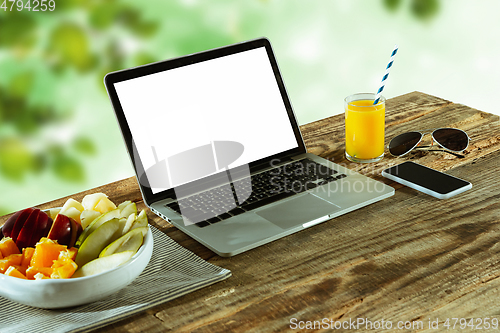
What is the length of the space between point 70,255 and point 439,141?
0.85 meters

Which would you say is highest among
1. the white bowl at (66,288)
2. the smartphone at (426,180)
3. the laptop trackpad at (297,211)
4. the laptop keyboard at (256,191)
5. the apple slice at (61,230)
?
the apple slice at (61,230)

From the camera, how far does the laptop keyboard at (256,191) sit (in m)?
0.95

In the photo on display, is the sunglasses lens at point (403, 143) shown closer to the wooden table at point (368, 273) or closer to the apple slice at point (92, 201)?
the wooden table at point (368, 273)

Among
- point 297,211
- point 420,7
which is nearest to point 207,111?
point 297,211

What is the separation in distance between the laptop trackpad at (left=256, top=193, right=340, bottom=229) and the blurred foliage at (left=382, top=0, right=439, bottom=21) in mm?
2051

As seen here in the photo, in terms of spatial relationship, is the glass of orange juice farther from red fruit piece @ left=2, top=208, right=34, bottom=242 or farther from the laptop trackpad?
red fruit piece @ left=2, top=208, right=34, bottom=242

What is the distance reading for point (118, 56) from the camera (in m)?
2.23

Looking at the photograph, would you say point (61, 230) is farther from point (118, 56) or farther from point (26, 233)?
point (118, 56)

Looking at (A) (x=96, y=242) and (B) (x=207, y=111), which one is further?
(B) (x=207, y=111)

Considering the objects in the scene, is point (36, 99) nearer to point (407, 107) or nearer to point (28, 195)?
point (28, 195)

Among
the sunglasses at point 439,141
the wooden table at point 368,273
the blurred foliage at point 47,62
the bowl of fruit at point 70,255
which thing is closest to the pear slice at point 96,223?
the bowl of fruit at point 70,255

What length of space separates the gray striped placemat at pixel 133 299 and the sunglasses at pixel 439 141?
0.58m

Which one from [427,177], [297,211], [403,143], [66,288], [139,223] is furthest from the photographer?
[403,143]

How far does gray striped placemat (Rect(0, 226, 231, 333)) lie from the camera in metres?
0.69
